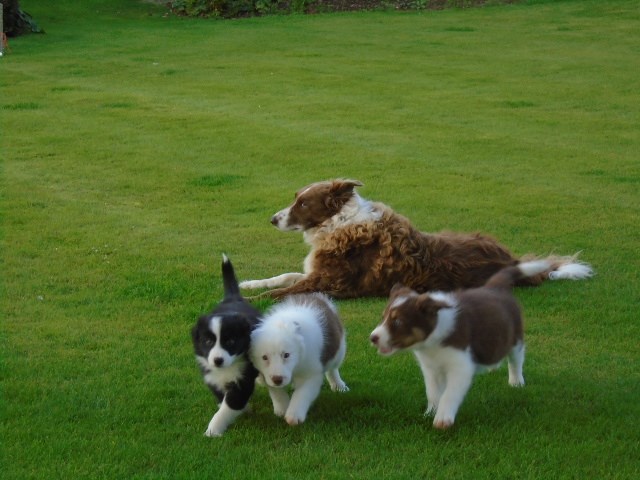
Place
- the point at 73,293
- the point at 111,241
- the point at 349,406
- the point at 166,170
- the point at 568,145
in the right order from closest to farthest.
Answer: the point at 349,406
the point at 73,293
the point at 111,241
the point at 166,170
the point at 568,145

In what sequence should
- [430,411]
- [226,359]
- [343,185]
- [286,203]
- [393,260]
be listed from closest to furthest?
[226,359]
[430,411]
[393,260]
[343,185]
[286,203]

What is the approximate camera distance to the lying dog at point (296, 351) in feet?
18.9

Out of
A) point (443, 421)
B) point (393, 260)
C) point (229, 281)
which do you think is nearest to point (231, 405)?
point (229, 281)

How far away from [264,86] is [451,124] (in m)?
4.80

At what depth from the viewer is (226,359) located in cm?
567

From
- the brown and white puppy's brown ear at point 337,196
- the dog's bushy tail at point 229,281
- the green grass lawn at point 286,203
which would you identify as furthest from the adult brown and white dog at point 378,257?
the dog's bushy tail at point 229,281

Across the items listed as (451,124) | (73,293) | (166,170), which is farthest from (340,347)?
(451,124)

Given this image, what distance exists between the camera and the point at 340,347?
6.42m

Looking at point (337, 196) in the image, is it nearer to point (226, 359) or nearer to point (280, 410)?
point (280, 410)

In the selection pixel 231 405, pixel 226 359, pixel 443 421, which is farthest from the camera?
pixel 231 405

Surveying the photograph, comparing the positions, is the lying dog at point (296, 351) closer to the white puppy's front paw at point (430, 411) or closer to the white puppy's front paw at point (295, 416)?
the white puppy's front paw at point (295, 416)

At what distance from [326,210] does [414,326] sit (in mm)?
3869

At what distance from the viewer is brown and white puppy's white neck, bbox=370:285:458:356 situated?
19.1 ft

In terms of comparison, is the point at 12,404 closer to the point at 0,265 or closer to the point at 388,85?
the point at 0,265
